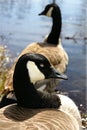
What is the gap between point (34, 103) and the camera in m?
3.91

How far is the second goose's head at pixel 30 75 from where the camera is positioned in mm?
3826

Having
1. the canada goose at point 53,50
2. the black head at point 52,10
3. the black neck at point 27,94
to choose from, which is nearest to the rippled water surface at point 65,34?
the canada goose at point 53,50

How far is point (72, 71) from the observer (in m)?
7.57

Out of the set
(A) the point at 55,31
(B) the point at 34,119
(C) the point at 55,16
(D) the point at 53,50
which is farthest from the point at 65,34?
(B) the point at 34,119

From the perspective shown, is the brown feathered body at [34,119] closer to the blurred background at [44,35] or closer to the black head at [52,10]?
the blurred background at [44,35]

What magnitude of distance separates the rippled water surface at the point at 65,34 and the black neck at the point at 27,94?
2.37 metres

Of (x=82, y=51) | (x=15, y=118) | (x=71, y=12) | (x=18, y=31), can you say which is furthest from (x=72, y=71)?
(x=71, y=12)

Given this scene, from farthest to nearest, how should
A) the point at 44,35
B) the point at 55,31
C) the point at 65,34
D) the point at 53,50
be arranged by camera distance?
the point at 65,34
the point at 44,35
the point at 55,31
the point at 53,50

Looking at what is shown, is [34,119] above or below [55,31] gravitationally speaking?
above

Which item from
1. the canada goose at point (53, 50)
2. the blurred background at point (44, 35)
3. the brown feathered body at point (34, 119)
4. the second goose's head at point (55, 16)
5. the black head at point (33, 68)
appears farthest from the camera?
the second goose's head at point (55, 16)

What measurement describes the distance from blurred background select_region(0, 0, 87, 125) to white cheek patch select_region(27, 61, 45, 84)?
61.2 inches

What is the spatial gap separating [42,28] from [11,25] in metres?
0.76

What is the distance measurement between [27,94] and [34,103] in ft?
0.33

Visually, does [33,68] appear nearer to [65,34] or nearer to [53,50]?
[53,50]
